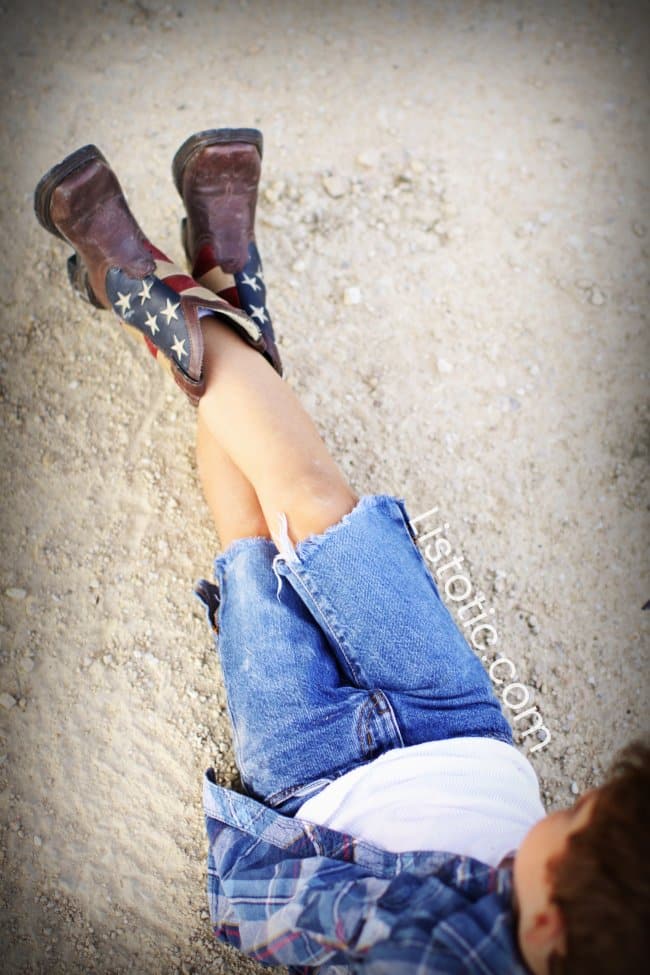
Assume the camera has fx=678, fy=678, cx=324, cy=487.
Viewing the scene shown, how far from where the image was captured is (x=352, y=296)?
78.6 inches

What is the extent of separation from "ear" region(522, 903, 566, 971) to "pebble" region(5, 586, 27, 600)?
1355 mm

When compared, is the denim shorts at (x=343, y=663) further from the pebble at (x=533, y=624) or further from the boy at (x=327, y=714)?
the pebble at (x=533, y=624)

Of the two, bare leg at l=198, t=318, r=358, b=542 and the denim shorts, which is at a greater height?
bare leg at l=198, t=318, r=358, b=542

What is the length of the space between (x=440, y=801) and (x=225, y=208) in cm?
144

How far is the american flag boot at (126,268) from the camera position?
146cm

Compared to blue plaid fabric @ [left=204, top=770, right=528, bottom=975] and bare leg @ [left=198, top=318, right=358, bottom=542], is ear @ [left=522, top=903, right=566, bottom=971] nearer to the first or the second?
blue plaid fabric @ [left=204, top=770, right=528, bottom=975]

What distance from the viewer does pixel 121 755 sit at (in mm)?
1605

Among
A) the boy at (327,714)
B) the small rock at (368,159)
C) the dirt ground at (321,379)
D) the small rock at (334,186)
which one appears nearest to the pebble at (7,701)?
the dirt ground at (321,379)

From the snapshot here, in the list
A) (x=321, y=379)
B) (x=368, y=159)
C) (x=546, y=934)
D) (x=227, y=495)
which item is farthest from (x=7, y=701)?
(x=368, y=159)

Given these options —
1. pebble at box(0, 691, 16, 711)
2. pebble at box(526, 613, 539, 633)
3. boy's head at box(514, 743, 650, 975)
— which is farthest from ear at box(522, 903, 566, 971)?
pebble at box(0, 691, 16, 711)

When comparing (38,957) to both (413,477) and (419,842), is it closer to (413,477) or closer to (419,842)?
(419,842)

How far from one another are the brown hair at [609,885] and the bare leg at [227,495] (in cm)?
89

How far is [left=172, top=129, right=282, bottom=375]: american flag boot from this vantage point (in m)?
1.69

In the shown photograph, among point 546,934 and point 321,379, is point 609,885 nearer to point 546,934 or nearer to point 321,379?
point 546,934
